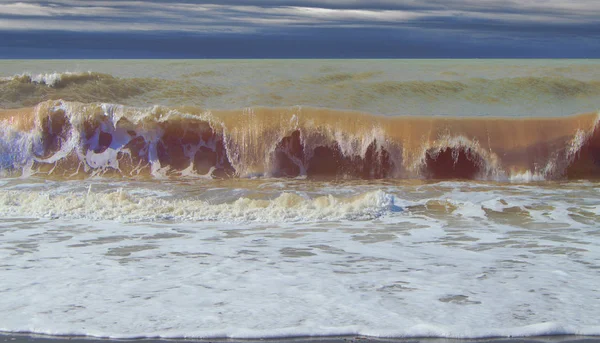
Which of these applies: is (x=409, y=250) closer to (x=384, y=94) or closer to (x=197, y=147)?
(x=197, y=147)

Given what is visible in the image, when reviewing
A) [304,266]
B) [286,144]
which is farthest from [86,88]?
[304,266]

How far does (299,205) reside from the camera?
8.55 meters

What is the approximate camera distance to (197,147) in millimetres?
12891

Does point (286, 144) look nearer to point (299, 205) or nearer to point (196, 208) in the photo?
point (299, 205)

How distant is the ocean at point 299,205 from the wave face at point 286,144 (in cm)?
4

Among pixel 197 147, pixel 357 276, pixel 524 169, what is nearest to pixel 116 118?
pixel 197 147

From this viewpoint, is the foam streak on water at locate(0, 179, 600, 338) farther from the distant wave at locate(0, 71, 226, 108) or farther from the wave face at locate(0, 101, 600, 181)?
the distant wave at locate(0, 71, 226, 108)

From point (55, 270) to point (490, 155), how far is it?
8590 millimetres

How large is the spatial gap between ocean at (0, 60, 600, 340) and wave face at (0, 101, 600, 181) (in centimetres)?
4

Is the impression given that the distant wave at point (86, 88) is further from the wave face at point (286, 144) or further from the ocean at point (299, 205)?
the wave face at point (286, 144)

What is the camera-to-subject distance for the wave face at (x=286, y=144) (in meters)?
12.1

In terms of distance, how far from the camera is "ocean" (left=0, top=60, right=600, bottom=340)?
4570 mm

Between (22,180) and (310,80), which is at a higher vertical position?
(310,80)

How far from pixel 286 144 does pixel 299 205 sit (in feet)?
13.5
